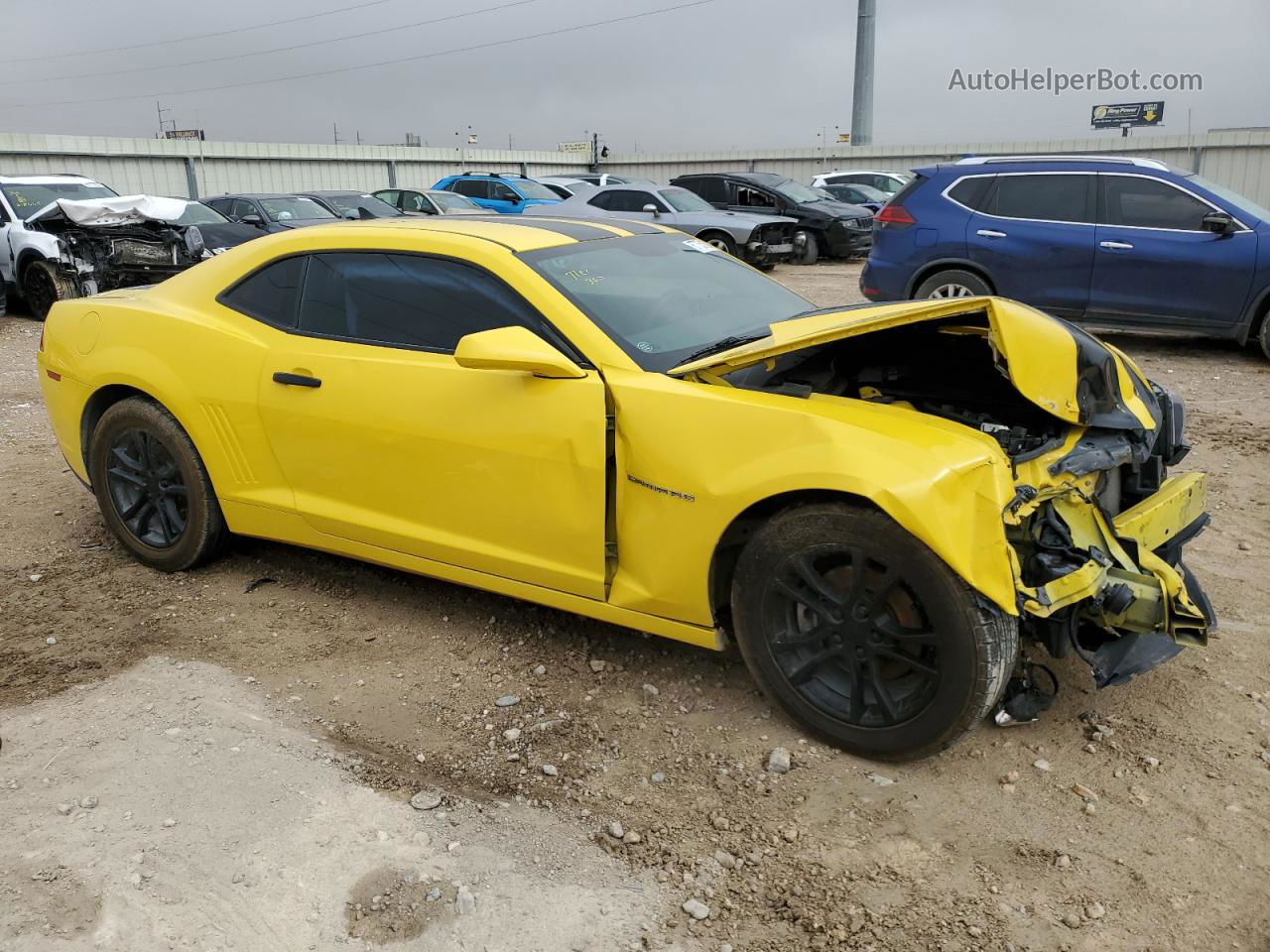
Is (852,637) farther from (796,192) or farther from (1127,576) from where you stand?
(796,192)

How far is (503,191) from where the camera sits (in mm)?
20266

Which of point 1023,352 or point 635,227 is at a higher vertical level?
point 635,227

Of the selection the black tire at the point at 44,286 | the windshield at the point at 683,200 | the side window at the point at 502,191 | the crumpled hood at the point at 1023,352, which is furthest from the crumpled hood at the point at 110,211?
the crumpled hood at the point at 1023,352

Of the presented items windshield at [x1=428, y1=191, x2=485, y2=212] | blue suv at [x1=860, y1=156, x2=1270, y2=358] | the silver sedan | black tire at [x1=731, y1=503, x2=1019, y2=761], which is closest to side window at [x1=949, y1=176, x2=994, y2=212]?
blue suv at [x1=860, y1=156, x2=1270, y2=358]

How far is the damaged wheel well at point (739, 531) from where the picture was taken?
3025 millimetres

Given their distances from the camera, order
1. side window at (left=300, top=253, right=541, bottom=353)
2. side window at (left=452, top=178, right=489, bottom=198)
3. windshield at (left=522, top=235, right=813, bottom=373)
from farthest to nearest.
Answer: side window at (left=452, top=178, right=489, bottom=198), side window at (left=300, top=253, right=541, bottom=353), windshield at (left=522, top=235, right=813, bottom=373)

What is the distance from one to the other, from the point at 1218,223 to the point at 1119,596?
23.0 ft

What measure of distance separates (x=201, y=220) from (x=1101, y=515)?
14127 mm

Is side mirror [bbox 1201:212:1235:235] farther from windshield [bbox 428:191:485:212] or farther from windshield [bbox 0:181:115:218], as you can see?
windshield [bbox 428:191:485:212]

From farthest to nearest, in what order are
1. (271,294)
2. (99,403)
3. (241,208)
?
(241,208) < (99,403) < (271,294)

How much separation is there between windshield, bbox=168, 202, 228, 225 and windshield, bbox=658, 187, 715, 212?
6947 mm

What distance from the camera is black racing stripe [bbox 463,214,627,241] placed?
412cm

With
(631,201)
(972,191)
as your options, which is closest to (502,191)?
(631,201)

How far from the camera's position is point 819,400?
319 cm
